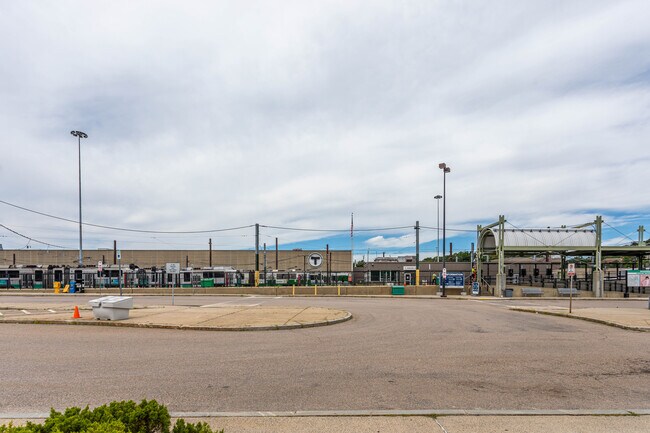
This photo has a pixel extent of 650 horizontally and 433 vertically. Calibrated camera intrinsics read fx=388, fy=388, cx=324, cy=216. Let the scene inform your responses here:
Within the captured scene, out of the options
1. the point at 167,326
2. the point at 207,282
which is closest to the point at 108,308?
the point at 167,326

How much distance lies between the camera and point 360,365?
800 cm

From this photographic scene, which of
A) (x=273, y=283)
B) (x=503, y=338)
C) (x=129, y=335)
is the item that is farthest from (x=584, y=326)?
(x=273, y=283)

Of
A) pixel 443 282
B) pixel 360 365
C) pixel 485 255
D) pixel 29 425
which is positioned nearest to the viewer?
pixel 29 425

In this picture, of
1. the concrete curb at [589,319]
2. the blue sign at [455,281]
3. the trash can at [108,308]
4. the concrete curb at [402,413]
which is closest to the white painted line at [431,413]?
the concrete curb at [402,413]

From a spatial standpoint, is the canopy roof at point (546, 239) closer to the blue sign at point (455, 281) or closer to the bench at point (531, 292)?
the bench at point (531, 292)

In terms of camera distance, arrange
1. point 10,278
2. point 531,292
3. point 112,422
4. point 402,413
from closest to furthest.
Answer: point 112,422 < point 402,413 < point 531,292 < point 10,278

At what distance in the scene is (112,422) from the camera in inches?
124

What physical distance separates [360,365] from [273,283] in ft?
128

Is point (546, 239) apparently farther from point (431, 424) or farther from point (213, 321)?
point (431, 424)

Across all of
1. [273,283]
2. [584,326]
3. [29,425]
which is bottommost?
[273,283]

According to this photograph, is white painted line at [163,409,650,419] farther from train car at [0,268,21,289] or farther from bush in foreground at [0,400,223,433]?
train car at [0,268,21,289]

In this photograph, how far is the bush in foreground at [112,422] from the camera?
299 centimetres

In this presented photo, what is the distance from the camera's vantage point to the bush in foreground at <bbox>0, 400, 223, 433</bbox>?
299cm

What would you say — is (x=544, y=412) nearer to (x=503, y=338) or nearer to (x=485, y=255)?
(x=503, y=338)
